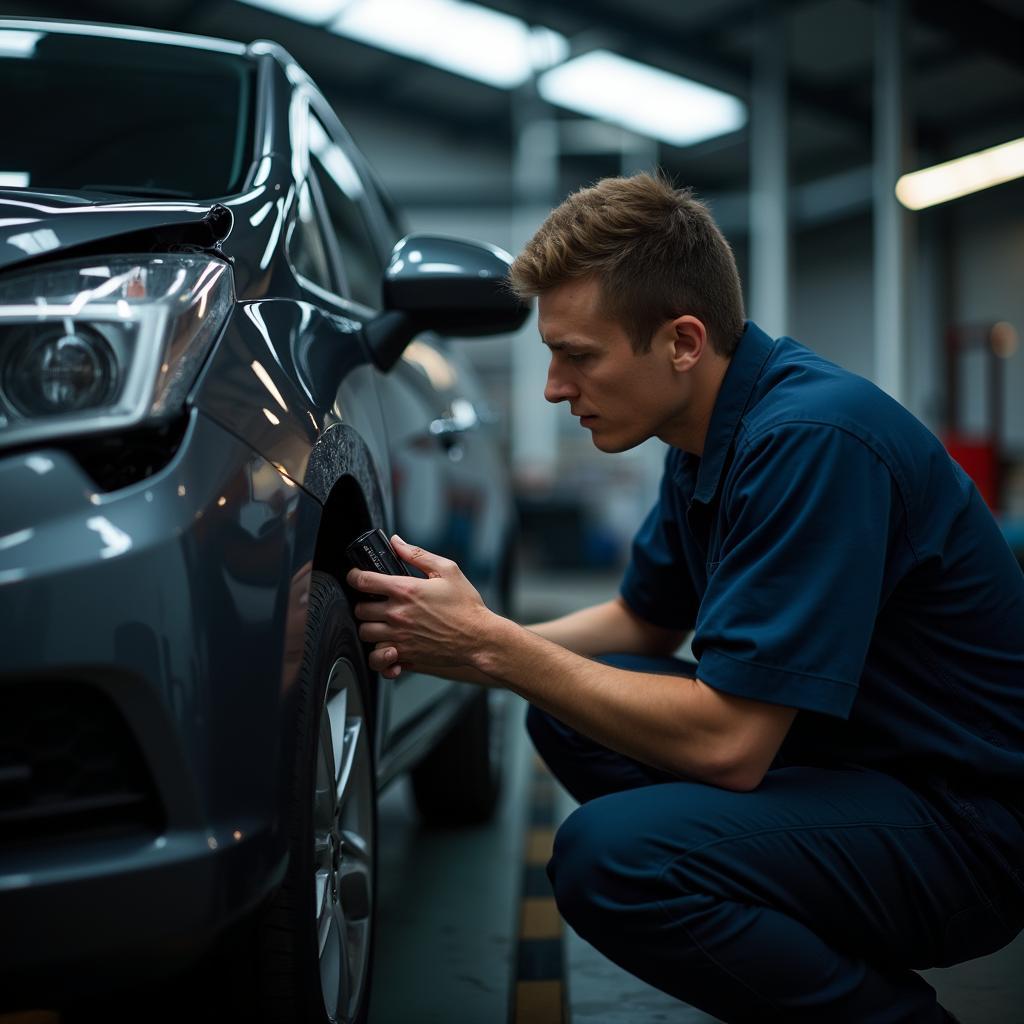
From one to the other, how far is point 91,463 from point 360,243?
141 centimetres

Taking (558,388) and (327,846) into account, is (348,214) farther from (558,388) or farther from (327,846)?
(327,846)

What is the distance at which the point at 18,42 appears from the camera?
6.79 ft

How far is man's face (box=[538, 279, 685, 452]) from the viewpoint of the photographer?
1.62 metres

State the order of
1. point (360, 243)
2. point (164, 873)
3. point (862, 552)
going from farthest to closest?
point (360, 243), point (862, 552), point (164, 873)

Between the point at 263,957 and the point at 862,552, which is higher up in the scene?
the point at 862,552

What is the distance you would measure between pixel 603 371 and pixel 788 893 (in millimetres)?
694

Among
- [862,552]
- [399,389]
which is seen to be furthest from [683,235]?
[399,389]

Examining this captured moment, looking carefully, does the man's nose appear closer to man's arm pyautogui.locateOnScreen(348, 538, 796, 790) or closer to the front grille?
man's arm pyautogui.locateOnScreen(348, 538, 796, 790)

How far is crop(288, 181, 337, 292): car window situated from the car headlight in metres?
0.47

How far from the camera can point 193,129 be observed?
188 cm

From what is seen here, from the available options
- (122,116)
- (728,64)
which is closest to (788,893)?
(122,116)

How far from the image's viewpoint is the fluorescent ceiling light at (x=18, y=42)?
80.5 inches

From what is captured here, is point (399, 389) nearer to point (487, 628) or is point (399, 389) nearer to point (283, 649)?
point (487, 628)

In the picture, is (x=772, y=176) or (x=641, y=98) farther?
(x=641, y=98)
